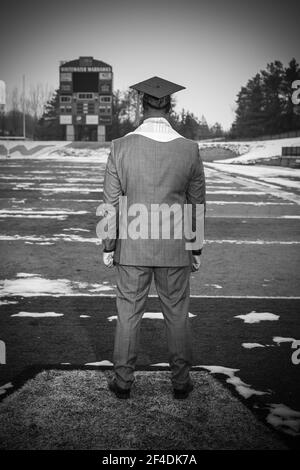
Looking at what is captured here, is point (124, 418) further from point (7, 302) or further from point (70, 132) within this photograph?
point (70, 132)

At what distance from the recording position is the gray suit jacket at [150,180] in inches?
114

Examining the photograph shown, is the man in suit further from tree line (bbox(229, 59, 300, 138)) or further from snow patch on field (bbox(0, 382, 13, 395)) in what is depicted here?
tree line (bbox(229, 59, 300, 138))

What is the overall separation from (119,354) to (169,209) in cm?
99

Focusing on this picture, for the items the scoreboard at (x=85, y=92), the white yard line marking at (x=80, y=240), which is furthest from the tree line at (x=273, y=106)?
the white yard line marking at (x=80, y=240)

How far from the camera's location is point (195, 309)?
4945mm

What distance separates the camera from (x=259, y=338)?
419 cm

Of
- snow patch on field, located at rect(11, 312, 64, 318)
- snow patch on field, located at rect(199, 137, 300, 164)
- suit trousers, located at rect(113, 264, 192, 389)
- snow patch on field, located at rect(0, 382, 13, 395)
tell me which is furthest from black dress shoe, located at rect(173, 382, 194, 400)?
snow patch on field, located at rect(199, 137, 300, 164)

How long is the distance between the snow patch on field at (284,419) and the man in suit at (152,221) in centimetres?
58

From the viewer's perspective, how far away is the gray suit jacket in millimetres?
2904

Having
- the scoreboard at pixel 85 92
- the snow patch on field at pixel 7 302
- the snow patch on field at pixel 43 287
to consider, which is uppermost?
the scoreboard at pixel 85 92

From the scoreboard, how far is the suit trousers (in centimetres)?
5390

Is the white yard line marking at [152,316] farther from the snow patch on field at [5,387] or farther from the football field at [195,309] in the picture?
the snow patch on field at [5,387]
